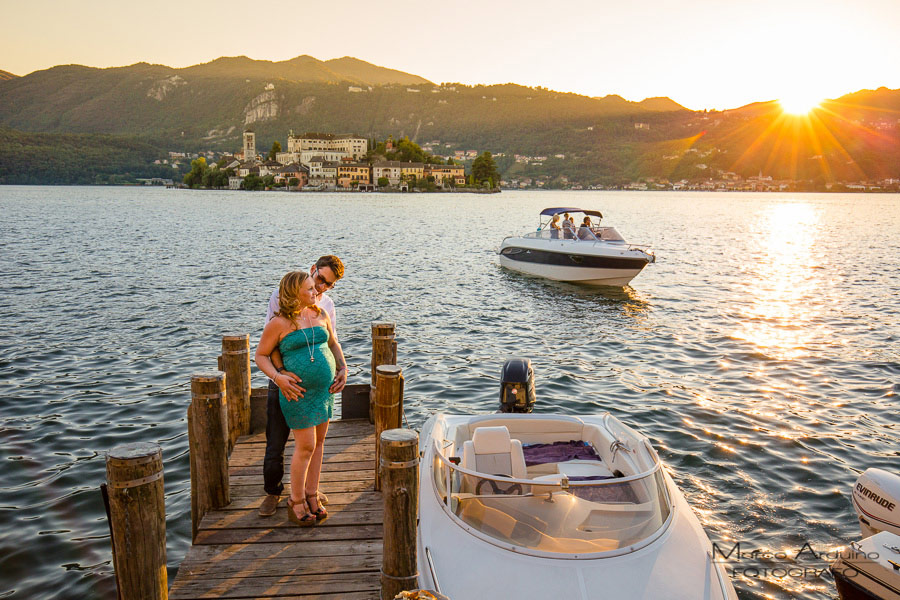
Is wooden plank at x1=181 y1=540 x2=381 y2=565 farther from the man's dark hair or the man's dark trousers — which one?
the man's dark hair

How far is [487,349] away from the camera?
52.1 ft

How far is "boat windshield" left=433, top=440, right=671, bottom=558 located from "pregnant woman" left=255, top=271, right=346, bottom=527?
1.28 m

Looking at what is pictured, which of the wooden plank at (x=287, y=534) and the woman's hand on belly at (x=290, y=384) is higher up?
the woman's hand on belly at (x=290, y=384)

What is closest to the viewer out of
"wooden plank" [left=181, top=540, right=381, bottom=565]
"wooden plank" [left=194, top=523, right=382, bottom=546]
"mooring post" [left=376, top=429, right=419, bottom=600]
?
"mooring post" [left=376, top=429, right=419, bottom=600]

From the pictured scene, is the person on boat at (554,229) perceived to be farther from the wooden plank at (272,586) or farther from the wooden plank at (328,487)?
the wooden plank at (272,586)

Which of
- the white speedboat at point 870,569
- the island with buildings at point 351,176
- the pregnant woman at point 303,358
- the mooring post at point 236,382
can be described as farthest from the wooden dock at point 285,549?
the island with buildings at point 351,176

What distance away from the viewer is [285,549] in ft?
16.2

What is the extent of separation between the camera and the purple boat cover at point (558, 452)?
5.94 meters

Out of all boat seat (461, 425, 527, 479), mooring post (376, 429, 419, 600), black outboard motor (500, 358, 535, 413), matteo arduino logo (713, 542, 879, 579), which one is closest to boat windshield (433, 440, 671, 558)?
boat seat (461, 425, 527, 479)

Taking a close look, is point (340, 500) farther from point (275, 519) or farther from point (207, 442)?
point (207, 442)

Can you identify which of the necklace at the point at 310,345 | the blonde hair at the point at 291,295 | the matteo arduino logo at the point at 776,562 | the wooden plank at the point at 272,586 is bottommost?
the matteo arduino logo at the point at 776,562

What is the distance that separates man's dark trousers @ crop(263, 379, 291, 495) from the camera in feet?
17.0

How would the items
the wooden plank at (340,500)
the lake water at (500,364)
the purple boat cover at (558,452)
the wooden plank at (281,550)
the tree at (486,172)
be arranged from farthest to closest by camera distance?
the tree at (486,172)
the lake water at (500,364)
the purple boat cover at (558,452)
the wooden plank at (340,500)
the wooden plank at (281,550)

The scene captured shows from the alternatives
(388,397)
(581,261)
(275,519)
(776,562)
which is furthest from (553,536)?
(581,261)
